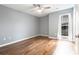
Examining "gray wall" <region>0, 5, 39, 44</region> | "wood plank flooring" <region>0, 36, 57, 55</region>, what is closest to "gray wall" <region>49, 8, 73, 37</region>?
"wood plank flooring" <region>0, 36, 57, 55</region>

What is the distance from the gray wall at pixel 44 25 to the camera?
166 centimetres

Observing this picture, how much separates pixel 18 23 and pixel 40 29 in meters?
0.68

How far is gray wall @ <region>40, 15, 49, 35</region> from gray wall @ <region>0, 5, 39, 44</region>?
0.11 m

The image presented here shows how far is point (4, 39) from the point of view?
157cm

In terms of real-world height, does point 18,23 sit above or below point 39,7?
below

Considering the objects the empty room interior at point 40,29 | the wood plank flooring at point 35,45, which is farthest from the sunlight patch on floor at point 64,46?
the wood plank flooring at point 35,45

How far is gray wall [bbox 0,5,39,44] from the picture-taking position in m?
1.74

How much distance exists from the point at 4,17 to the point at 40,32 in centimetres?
100

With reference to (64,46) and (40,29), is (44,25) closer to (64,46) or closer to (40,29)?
(40,29)

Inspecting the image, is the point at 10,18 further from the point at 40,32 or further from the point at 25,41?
the point at 40,32

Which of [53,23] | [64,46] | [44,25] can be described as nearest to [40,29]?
[44,25]

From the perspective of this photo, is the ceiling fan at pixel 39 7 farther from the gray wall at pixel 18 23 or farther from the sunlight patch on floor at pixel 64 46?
the sunlight patch on floor at pixel 64 46

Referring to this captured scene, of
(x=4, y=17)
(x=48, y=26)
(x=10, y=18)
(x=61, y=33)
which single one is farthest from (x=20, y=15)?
(x=61, y=33)

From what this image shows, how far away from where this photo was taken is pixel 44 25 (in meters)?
1.71
